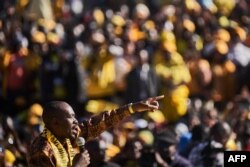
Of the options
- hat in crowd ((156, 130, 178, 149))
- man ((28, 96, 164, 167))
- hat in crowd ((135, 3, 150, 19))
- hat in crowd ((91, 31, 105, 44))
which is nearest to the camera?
man ((28, 96, 164, 167))

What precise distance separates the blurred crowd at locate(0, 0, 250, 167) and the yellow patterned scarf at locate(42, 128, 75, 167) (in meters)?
3.50

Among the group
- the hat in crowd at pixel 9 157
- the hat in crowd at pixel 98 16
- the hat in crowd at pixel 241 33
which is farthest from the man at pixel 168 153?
the hat in crowd at pixel 98 16

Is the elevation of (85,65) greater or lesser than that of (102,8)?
lesser

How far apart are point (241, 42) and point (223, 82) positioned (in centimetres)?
127

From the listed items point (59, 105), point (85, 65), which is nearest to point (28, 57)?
point (85, 65)

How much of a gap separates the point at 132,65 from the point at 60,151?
8.27m

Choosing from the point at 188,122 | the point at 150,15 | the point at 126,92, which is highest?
the point at 150,15

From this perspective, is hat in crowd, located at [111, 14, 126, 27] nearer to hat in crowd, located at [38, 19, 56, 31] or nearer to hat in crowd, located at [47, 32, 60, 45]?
hat in crowd, located at [38, 19, 56, 31]

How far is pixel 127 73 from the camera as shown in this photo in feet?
51.4

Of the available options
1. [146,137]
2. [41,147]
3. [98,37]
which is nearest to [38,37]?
[98,37]

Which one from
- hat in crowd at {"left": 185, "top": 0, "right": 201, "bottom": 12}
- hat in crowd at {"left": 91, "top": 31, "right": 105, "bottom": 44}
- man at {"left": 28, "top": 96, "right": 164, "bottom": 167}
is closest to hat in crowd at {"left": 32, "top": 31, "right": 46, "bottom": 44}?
hat in crowd at {"left": 91, "top": 31, "right": 105, "bottom": 44}

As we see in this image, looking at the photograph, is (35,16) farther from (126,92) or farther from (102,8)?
(126,92)

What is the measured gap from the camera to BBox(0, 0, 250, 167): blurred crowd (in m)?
13.4

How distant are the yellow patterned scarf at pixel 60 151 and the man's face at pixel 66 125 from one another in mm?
81
